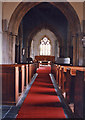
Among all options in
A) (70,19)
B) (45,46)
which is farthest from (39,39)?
(70,19)

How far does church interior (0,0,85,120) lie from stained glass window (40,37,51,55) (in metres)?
4.39

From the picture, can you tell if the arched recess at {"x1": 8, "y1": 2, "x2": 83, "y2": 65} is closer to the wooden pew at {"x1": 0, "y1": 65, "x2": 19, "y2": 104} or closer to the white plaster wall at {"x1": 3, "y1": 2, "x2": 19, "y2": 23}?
the white plaster wall at {"x1": 3, "y1": 2, "x2": 19, "y2": 23}

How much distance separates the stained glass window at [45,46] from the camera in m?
23.8

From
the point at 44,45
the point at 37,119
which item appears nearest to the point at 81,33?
the point at 37,119

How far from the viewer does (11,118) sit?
7.91 ft

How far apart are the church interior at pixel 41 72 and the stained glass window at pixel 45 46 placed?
14.4 ft

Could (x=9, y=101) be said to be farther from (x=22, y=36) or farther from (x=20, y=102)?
(x=22, y=36)

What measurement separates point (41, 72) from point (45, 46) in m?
13.5

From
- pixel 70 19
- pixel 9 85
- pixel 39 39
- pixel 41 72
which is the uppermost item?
pixel 39 39

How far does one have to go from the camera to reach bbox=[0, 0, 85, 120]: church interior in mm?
2650

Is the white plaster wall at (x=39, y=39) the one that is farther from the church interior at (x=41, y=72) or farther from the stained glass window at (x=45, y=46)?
the church interior at (x=41, y=72)

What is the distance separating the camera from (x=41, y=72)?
35.3 feet

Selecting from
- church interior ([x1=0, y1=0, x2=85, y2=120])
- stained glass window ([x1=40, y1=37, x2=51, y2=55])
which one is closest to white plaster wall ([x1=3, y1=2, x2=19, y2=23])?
church interior ([x1=0, y1=0, x2=85, y2=120])

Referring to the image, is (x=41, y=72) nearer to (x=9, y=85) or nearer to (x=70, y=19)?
(x=70, y=19)
